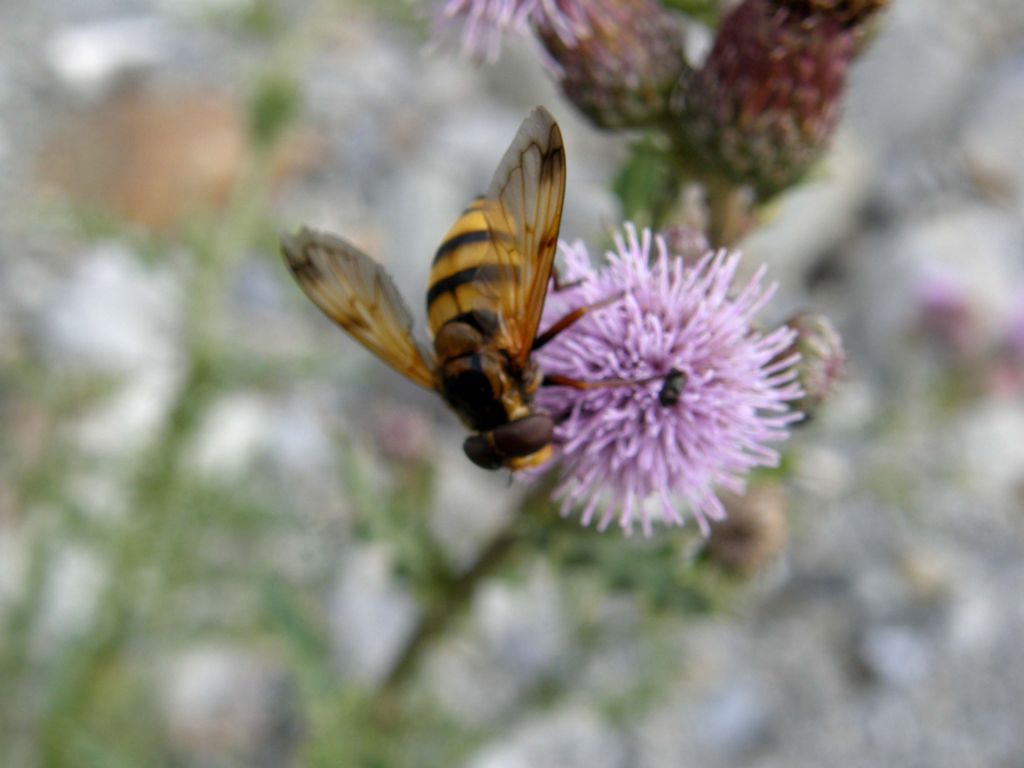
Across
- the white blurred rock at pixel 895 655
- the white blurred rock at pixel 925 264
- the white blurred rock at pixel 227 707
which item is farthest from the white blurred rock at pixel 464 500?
the white blurred rock at pixel 925 264

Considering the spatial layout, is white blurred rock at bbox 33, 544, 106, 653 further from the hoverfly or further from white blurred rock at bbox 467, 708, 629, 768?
the hoverfly

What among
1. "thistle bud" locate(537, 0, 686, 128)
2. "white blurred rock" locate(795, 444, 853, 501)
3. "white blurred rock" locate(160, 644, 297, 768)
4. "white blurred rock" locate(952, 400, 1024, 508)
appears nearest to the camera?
"thistle bud" locate(537, 0, 686, 128)

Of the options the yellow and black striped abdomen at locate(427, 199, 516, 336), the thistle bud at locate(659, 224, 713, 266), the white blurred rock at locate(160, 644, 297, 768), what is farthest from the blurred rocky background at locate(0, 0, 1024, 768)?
the yellow and black striped abdomen at locate(427, 199, 516, 336)

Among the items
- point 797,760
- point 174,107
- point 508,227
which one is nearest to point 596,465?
point 508,227

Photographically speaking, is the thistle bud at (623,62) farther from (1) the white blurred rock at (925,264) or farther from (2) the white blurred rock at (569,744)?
(1) the white blurred rock at (925,264)

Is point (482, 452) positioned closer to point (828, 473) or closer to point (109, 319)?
point (828, 473)

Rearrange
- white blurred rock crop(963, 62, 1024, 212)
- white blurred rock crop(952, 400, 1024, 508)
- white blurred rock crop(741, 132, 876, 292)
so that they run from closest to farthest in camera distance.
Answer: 1. white blurred rock crop(952, 400, 1024, 508)
2. white blurred rock crop(741, 132, 876, 292)
3. white blurred rock crop(963, 62, 1024, 212)

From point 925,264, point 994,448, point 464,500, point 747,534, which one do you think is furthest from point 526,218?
point 925,264

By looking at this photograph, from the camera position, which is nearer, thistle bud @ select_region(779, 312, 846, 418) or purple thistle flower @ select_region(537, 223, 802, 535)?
purple thistle flower @ select_region(537, 223, 802, 535)
